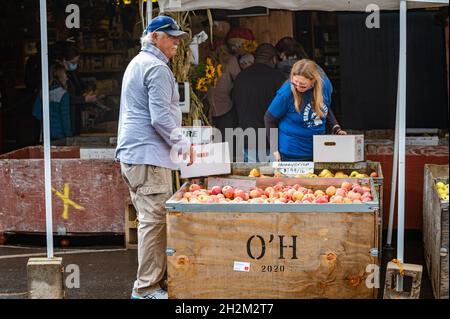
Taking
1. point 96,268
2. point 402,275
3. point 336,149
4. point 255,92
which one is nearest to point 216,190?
point 336,149

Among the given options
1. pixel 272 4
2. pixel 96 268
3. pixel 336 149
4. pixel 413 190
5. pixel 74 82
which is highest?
pixel 272 4

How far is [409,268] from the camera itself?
565 cm

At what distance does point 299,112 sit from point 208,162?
104cm

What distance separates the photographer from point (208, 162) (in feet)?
22.3

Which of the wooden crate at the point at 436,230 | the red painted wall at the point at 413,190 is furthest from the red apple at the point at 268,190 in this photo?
the red painted wall at the point at 413,190

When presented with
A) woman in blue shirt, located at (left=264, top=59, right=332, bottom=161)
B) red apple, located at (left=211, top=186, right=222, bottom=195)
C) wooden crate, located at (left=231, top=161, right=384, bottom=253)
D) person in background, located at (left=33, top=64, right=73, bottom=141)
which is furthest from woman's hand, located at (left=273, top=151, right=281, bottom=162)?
person in background, located at (left=33, top=64, right=73, bottom=141)

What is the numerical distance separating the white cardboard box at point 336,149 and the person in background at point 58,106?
4585 mm

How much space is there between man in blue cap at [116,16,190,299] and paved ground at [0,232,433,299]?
71cm

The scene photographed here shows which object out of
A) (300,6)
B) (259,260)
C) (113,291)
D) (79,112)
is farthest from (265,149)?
(79,112)

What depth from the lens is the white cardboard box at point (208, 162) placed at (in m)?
6.63

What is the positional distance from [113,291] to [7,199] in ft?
6.49

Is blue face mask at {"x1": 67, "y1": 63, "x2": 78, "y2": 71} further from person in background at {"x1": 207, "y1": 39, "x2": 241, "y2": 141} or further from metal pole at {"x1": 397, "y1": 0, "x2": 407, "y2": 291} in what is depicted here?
metal pole at {"x1": 397, "y1": 0, "x2": 407, "y2": 291}

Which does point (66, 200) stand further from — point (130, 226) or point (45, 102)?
point (45, 102)
